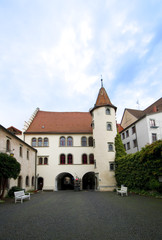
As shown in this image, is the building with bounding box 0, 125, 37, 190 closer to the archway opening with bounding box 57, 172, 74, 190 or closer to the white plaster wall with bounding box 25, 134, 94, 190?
the white plaster wall with bounding box 25, 134, 94, 190

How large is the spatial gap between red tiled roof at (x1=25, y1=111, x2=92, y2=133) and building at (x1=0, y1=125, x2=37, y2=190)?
4.77 metres

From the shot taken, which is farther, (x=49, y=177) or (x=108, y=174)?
(x=49, y=177)

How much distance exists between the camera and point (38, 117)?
34.8 metres

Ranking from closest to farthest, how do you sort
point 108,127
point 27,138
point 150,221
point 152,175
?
point 150,221 → point 152,175 → point 108,127 → point 27,138

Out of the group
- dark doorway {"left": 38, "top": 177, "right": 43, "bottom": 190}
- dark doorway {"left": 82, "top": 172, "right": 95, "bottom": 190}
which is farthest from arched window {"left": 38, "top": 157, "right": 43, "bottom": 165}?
dark doorway {"left": 82, "top": 172, "right": 95, "bottom": 190}

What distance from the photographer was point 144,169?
17.9 meters

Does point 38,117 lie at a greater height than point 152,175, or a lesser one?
greater

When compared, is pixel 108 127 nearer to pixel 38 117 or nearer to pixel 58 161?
pixel 58 161

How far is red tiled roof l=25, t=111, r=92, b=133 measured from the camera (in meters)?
31.4

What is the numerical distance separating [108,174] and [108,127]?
23.0ft

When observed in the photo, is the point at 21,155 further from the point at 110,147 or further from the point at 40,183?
the point at 110,147

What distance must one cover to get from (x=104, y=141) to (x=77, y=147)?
5.21 m

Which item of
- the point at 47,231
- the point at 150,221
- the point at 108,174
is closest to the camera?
the point at 47,231

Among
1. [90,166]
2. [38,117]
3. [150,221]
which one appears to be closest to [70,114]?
[38,117]
